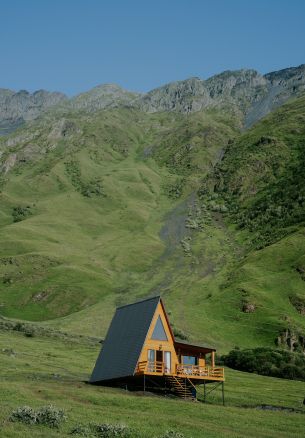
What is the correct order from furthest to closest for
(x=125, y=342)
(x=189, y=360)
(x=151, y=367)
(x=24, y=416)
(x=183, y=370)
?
(x=189, y=360), (x=125, y=342), (x=183, y=370), (x=151, y=367), (x=24, y=416)

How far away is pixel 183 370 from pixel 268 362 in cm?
4678

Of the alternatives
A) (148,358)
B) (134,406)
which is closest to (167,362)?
(148,358)

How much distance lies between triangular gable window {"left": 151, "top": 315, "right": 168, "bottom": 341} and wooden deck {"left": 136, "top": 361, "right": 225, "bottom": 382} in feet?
9.15

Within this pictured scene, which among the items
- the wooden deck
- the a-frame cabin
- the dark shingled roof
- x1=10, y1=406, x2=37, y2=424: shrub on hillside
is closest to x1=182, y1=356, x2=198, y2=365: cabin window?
the a-frame cabin

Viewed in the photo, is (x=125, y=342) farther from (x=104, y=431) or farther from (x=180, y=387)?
(x=104, y=431)

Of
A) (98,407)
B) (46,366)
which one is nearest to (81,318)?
(46,366)

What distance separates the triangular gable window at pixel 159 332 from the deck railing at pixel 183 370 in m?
2.79

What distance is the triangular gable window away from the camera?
61000 millimetres

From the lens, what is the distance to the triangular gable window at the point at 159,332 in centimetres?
6100

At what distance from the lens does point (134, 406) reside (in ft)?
153

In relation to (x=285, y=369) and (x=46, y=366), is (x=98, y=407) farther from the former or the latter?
(x=285, y=369)

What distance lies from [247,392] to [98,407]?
32427mm

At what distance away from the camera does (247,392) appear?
71438 mm

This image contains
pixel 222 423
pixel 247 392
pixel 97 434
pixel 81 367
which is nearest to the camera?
pixel 97 434
